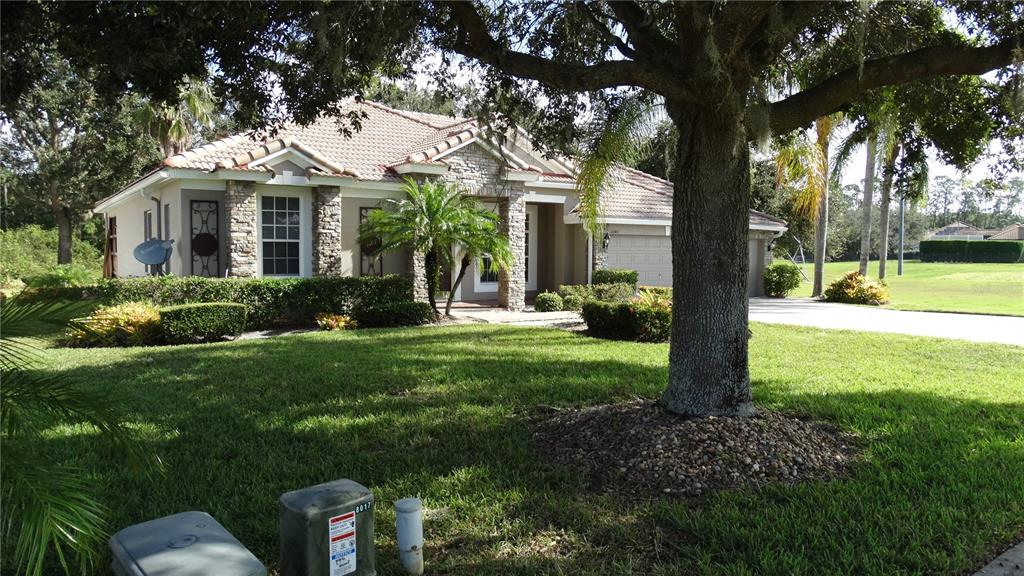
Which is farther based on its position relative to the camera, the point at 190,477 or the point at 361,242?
the point at 361,242

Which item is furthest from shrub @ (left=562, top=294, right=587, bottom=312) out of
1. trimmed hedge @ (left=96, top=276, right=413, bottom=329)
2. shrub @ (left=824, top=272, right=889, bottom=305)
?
shrub @ (left=824, top=272, right=889, bottom=305)

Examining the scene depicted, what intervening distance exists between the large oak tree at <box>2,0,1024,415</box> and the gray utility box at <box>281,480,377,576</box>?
3.12 m

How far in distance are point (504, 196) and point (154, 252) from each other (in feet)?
26.9

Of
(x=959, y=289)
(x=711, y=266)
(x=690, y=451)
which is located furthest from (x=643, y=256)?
(x=959, y=289)

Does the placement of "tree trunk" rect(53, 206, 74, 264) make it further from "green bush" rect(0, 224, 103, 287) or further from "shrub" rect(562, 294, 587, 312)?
"shrub" rect(562, 294, 587, 312)

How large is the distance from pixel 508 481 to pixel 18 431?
118 inches

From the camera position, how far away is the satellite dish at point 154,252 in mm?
14738

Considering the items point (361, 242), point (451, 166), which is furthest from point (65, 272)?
point (451, 166)

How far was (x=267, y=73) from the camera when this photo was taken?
650 centimetres

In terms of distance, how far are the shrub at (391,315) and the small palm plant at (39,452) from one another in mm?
10656

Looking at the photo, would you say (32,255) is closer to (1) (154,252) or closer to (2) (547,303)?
(1) (154,252)

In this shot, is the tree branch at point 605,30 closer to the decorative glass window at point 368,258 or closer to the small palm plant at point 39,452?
the small palm plant at point 39,452

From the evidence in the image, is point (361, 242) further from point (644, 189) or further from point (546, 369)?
point (644, 189)

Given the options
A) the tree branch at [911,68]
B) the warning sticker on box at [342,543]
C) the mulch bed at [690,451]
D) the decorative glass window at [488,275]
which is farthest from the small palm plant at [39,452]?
the decorative glass window at [488,275]
